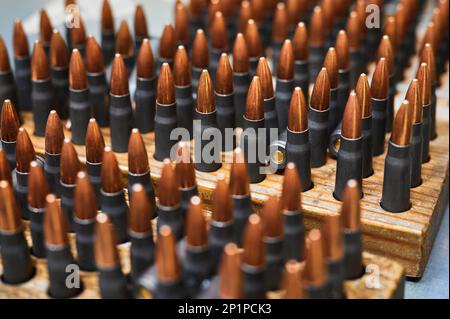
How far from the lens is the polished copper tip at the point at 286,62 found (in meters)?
2.27

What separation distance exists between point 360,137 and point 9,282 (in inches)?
33.1

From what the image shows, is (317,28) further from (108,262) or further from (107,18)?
(108,262)

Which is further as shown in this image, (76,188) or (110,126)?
(110,126)

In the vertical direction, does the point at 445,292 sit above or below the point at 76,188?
below

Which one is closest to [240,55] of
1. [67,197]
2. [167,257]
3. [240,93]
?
[240,93]

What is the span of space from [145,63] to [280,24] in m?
0.60

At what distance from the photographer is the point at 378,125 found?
7.39 feet

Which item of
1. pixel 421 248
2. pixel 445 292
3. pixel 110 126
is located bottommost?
pixel 445 292

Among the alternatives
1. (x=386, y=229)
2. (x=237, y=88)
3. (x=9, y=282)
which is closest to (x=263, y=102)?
(x=237, y=88)

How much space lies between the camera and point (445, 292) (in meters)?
2.11

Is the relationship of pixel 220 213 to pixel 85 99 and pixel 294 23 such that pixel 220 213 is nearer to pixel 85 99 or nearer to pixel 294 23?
pixel 85 99

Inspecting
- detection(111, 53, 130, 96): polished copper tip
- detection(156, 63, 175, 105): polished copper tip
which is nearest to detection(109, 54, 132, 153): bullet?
detection(111, 53, 130, 96): polished copper tip

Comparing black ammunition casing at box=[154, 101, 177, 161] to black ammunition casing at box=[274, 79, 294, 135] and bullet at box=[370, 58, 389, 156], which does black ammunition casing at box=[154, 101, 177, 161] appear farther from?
bullet at box=[370, 58, 389, 156]

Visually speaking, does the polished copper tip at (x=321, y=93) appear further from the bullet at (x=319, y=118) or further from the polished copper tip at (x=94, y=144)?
the polished copper tip at (x=94, y=144)
